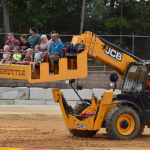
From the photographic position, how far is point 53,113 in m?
15.3

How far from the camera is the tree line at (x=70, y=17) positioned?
84.1ft

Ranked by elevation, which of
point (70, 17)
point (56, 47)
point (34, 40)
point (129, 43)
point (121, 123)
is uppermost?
point (70, 17)

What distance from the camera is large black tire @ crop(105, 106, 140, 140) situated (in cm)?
902

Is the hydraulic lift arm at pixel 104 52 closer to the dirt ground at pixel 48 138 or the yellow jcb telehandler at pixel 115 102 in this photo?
the yellow jcb telehandler at pixel 115 102

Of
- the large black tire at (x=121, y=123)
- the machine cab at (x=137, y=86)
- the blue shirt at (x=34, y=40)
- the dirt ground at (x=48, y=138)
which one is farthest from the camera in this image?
the blue shirt at (x=34, y=40)

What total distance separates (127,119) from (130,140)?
1.87 ft

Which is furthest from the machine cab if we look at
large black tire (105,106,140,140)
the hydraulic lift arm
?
large black tire (105,106,140,140)

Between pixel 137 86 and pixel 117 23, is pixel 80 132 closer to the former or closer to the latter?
pixel 137 86

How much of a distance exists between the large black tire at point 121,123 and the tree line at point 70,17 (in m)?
16.1

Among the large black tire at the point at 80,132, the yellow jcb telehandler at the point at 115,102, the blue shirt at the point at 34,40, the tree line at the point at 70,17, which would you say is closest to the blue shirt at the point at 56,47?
the yellow jcb telehandler at the point at 115,102

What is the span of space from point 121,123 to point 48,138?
2.10 m

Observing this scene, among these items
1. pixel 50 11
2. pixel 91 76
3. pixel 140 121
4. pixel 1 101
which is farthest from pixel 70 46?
pixel 50 11

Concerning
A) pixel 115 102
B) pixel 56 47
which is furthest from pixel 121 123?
pixel 56 47

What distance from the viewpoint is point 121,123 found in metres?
9.18
